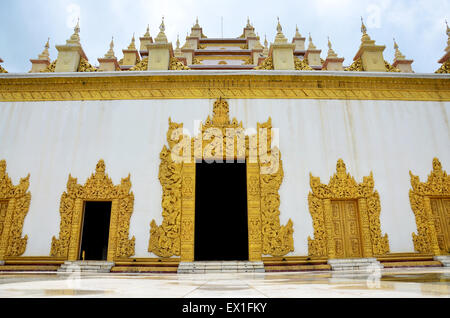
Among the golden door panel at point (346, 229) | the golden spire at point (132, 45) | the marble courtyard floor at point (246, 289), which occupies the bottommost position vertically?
the marble courtyard floor at point (246, 289)

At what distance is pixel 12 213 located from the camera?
593 centimetres

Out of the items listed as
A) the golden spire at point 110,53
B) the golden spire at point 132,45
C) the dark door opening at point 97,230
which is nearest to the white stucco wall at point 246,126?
the dark door opening at point 97,230

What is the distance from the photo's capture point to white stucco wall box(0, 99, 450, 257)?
232 inches

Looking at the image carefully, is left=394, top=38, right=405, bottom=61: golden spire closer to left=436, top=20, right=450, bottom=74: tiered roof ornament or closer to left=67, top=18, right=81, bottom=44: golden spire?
left=436, top=20, right=450, bottom=74: tiered roof ornament

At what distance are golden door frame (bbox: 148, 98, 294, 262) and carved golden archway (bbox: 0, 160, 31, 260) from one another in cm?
271

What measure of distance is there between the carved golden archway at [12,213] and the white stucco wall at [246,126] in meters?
0.12

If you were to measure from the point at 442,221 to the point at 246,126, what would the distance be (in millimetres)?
4708

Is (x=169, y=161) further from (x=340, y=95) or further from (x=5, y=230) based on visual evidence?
(x=340, y=95)

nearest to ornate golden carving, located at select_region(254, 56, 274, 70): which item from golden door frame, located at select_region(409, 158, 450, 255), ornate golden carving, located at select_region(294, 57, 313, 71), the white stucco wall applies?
ornate golden carving, located at select_region(294, 57, 313, 71)

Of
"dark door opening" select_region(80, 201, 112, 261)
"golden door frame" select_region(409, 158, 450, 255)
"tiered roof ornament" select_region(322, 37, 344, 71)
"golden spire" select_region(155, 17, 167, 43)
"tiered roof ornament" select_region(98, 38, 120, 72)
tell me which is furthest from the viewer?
"tiered roof ornament" select_region(98, 38, 120, 72)

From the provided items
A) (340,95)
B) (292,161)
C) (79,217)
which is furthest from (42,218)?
(340,95)

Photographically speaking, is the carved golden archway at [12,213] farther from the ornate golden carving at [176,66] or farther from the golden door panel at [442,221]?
the golden door panel at [442,221]

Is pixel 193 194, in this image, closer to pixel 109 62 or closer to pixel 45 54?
pixel 109 62

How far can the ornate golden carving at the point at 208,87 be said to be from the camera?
261 inches
